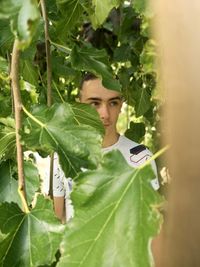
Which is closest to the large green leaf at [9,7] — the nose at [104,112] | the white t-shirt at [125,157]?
the white t-shirt at [125,157]

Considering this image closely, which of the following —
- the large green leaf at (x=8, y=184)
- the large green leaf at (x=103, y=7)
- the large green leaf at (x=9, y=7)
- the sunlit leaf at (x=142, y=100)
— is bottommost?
the sunlit leaf at (x=142, y=100)

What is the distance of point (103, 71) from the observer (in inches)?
41.7

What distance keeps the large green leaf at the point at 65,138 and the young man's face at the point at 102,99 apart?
87 centimetres

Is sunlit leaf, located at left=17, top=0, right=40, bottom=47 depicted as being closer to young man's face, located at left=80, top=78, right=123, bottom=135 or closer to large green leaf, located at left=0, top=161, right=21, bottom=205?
large green leaf, located at left=0, top=161, right=21, bottom=205

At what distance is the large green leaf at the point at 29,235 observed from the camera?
0.74 metres

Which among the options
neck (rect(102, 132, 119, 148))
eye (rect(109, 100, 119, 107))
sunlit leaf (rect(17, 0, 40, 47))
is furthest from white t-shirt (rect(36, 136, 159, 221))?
sunlit leaf (rect(17, 0, 40, 47))

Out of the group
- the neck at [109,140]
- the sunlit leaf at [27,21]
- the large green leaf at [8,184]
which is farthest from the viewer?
the neck at [109,140]

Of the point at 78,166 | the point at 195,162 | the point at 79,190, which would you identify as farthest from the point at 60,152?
the point at 195,162

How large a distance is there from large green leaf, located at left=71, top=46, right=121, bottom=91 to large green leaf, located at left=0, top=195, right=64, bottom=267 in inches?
12.7

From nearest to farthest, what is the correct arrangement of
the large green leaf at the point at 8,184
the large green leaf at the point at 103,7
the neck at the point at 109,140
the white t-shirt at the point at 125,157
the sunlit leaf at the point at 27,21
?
the sunlit leaf at the point at 27,21 → the large green leaf at the point at 8,184 → the large green leaf at the point at 103,7 → the white t-shirt at the point at 125,157 → the neck at the point at 109,140

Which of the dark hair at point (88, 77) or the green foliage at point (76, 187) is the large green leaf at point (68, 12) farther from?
the dark hair at point (88, 77)

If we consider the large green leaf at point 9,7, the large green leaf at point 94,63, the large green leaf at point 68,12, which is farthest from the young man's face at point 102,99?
the large green leaf at point 9,7

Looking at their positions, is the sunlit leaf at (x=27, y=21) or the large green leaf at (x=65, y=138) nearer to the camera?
the sunlit leaf at (x=27, y=21)

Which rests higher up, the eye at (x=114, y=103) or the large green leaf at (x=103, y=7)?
the large green leaf at (x=103, y=7)
